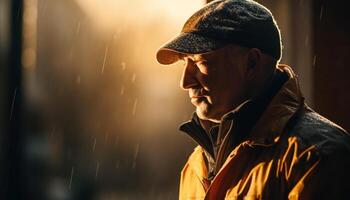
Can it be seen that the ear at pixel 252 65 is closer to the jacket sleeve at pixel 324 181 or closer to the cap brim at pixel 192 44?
the cap brim at pixel 192 44

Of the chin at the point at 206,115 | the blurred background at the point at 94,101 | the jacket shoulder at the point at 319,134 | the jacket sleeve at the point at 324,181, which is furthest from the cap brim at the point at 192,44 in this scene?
the blurred background at the point at 94,101

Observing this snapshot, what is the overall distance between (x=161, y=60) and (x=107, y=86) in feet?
15.1

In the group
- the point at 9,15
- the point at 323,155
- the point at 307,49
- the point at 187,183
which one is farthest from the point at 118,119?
the point at 323,155

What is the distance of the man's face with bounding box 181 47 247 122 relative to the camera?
3031mm

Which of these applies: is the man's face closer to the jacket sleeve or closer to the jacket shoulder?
the jacket shoulder

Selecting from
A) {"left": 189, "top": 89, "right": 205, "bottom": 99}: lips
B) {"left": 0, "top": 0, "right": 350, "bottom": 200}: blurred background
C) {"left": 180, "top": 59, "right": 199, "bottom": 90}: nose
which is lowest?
{"left": 0, "top": 0, "right": 350, "bottom": 200}: blurred background

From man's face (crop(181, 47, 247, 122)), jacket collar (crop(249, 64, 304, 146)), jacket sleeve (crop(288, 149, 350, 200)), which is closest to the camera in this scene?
jacket sleeve (crop(288, 149, 350, 200))

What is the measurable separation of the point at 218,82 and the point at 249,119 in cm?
29

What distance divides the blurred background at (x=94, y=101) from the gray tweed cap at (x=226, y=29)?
3.90 m

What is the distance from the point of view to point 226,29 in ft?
9.62

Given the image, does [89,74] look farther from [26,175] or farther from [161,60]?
[161,60]

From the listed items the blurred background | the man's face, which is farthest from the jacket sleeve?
the blurred background

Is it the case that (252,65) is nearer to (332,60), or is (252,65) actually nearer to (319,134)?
(319,134)

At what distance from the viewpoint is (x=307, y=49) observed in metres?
5.53
